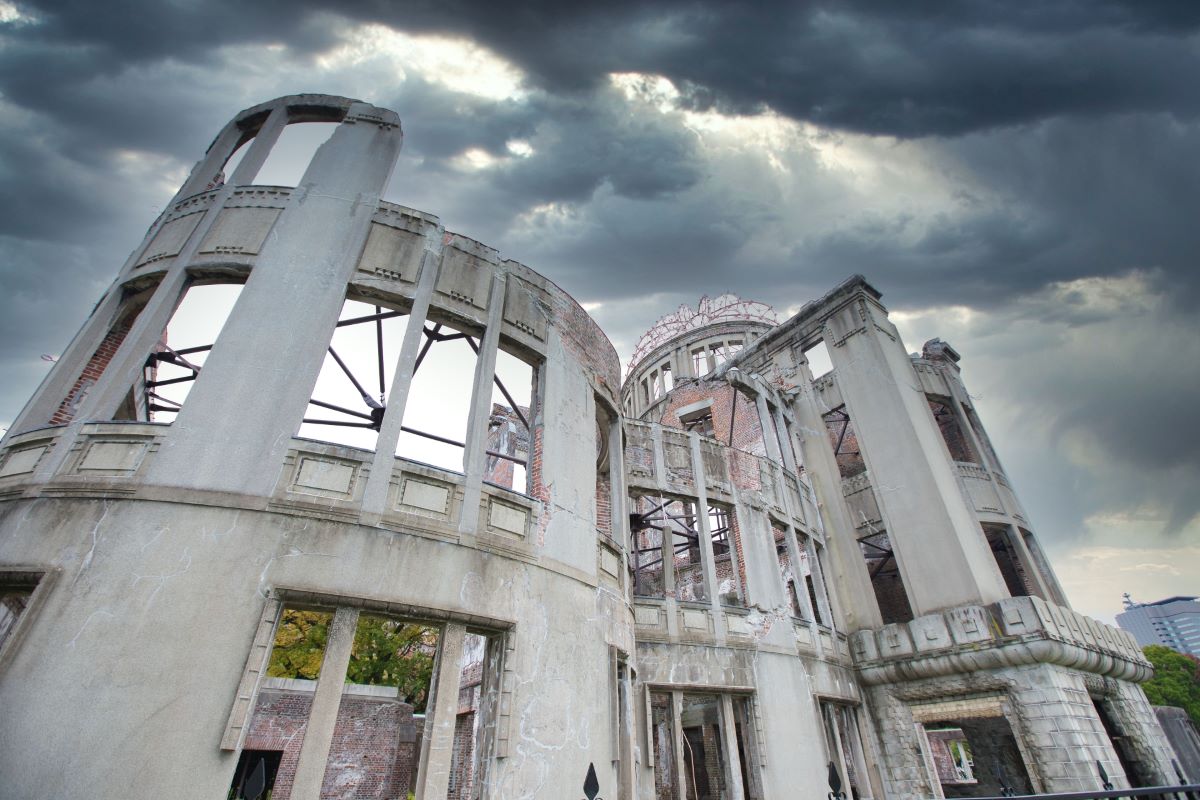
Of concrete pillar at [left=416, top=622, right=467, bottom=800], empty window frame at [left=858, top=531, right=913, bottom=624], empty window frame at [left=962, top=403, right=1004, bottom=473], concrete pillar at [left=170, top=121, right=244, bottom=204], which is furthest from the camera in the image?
empty window frame at [left=962, top=403, right=1004, bottom=473]

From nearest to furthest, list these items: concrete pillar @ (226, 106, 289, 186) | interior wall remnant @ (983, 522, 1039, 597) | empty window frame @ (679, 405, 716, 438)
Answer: concrete pillar @ (226, 106, 289, 186) < interior wall remnant @ (983, 522, 1039, 597) < empty window frame @ (679, 405, 716, 438)

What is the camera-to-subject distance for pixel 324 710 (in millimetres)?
5469

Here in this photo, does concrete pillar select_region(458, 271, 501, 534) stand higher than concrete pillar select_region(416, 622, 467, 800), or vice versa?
concrete pillar select_region(458, 271, 501, 534)

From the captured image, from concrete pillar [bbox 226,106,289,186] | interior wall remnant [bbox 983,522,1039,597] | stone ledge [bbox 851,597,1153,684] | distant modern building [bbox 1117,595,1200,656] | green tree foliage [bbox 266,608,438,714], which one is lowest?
stone ledge [bbox 851,597,1153,684]

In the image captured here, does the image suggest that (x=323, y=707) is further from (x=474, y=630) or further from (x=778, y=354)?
(x=778, y=354)

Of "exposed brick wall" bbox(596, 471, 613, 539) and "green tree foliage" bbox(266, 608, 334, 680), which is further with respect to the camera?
"green tree foliage" bbox(266, 608, 334, 680)

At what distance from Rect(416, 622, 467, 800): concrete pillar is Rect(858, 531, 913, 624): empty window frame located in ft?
46.3

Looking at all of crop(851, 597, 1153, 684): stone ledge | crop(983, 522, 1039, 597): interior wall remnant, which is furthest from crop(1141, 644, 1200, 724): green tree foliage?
crop(851, 597, 1153, 684): stone ledge

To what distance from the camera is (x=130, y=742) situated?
4621mm

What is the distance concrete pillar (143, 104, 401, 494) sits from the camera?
19.7 ft

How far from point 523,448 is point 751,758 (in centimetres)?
1267

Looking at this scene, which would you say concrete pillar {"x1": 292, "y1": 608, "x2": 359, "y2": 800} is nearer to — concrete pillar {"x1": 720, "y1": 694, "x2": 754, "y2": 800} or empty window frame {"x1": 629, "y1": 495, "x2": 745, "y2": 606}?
concrete pillar {"x1": 720, "y1": 694, "x2": 754, "y2": 800}

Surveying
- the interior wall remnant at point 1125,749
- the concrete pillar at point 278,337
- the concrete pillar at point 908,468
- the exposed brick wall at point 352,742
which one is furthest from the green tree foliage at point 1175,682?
the concrete pillar at point 278,337

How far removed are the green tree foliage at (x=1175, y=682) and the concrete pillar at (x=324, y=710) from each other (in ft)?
169
